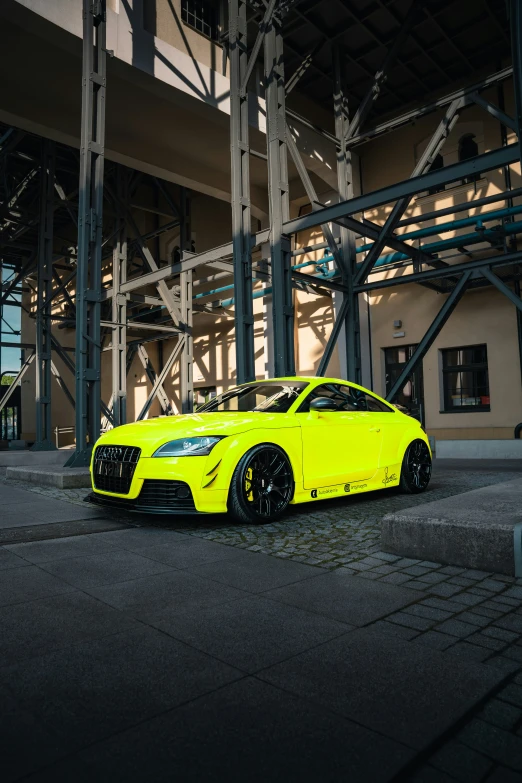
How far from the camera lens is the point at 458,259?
15180mm

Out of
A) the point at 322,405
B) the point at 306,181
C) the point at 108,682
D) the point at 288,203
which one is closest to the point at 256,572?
the point at 108,682

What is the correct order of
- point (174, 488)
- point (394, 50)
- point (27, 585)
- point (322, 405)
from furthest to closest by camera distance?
point (394, 50) < point (322, 405) < point (174, 488) < point (27, 585)

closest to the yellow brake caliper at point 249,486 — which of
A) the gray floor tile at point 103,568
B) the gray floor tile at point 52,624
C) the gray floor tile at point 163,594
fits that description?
the gray floor tile at point 103,568

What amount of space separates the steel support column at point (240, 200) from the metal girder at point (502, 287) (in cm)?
460

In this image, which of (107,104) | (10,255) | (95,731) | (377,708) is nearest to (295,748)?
(377,708)

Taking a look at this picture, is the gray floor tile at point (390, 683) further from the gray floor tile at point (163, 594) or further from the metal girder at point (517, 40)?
the metal girder at point (517, 40)

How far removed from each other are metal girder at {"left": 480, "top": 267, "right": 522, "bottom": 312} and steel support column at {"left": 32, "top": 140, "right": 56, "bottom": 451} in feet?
44.3

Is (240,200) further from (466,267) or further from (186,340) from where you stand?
(186,340)

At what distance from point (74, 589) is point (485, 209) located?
1501cm

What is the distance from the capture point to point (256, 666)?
2258mm

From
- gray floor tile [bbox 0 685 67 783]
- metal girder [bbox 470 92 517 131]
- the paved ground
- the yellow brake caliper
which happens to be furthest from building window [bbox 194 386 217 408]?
gray floor tile [bbox 0 685 67 783]

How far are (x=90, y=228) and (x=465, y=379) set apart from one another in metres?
10.4

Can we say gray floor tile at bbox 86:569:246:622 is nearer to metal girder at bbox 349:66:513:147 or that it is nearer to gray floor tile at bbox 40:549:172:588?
gray floor tile at bbox 40:549:172:588

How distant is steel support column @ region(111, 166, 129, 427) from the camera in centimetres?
1731
